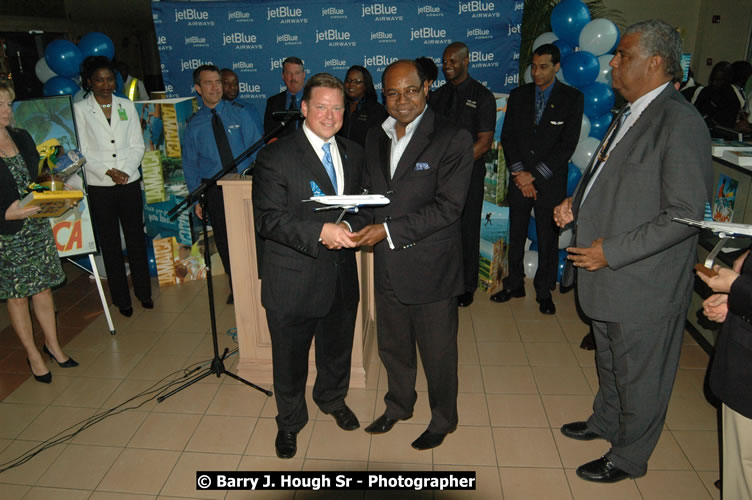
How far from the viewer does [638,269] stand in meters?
2.30

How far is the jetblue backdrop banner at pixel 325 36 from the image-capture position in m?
5.62

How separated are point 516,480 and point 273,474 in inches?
47.9

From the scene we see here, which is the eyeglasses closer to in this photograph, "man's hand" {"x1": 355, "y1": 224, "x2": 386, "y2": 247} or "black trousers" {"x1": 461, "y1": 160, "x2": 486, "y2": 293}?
"man's hand" {"x1": 355, "y1": 224, "x2": 386, "y2": 247}

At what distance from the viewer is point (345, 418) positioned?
303cm

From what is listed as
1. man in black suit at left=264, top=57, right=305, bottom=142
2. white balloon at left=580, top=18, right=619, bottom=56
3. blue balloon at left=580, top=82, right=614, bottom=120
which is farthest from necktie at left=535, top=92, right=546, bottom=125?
man in black suit at left=264, top=57, right=305, bottom=142

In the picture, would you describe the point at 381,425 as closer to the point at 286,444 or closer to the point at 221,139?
the point at 286,444

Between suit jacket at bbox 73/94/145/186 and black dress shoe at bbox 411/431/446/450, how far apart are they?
3059mm

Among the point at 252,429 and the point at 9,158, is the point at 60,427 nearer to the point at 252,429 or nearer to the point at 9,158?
the point at 252,429

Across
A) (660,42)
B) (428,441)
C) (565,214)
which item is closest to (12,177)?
(428,441)

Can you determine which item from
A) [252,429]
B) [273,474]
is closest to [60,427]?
[252,429]

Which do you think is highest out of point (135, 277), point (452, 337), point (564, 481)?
point (452, 337)

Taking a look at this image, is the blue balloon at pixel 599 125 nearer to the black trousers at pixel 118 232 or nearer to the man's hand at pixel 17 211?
the black trousers at pixel 118 232

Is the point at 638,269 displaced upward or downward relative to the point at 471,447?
upward

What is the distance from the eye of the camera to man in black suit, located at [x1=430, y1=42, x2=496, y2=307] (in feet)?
14.2
